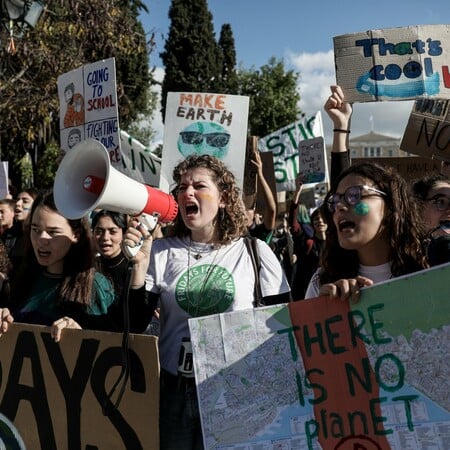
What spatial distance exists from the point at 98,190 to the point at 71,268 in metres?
0.36

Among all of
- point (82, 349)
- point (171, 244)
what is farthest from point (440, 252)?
point (82, 349)

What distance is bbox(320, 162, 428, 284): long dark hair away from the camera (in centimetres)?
219

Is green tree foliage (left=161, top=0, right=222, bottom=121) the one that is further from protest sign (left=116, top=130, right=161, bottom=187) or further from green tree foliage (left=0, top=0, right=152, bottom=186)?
protest sign (left=116, top=130, right=161, bottom=187)

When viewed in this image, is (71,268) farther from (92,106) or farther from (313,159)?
(313,159)

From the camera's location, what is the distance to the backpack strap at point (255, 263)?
2.42m

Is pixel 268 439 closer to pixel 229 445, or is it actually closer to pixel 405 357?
pixel 229 445

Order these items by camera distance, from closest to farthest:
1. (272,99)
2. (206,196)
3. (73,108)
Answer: (206,196), (73,108), (272,99)

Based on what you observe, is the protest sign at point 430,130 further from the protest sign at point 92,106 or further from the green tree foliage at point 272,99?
the green tree foliage at point 272,99

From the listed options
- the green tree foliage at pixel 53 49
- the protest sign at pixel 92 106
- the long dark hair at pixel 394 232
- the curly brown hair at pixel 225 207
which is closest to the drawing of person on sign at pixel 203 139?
the protest sign at pixel 92 106

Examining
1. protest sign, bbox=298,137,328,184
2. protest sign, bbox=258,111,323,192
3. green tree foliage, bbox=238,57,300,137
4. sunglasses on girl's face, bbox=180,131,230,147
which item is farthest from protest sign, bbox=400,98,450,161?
green tree foliage, bbox=238,57,300,137

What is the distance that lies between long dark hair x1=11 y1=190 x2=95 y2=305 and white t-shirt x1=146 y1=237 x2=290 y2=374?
29 centimetres

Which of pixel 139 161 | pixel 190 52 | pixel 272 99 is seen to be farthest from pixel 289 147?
pixel 190 52

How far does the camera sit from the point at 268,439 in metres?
2.04

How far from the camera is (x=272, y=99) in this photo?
104 feet
